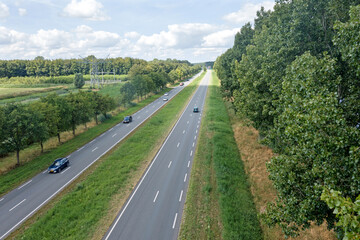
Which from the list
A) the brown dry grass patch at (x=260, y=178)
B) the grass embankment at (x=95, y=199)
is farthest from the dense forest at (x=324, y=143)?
the grass embankment at (x=95, y=199)

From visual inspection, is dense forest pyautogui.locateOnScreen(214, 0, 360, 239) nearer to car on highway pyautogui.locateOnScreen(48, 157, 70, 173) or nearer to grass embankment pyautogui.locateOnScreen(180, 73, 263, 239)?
grass embankment pyautogui.locateOnScreen(180, 73, 263, 239)

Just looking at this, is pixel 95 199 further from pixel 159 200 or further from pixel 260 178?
pixel 260 178

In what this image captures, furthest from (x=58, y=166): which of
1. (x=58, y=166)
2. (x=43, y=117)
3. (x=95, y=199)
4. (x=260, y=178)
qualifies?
(x=260, y=178)

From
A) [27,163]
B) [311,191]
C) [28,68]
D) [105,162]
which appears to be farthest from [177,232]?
[28,68]

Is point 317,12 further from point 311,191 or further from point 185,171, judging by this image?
point 185,171

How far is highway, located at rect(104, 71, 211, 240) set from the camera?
15.6 meters

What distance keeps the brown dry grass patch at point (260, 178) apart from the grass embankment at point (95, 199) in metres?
12.5

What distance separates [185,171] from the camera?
24500 mm

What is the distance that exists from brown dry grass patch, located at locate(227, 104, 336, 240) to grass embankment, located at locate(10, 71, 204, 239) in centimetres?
1255

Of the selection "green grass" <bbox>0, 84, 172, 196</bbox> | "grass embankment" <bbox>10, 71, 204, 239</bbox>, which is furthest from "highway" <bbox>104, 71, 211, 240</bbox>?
"green grass" <bbox>0, 84, 172, 196</bbox>

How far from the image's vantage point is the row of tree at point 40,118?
26.9m

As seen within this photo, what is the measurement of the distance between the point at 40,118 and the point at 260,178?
31391 millimetres

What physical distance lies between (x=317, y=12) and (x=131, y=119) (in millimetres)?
39746

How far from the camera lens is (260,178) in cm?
2225
